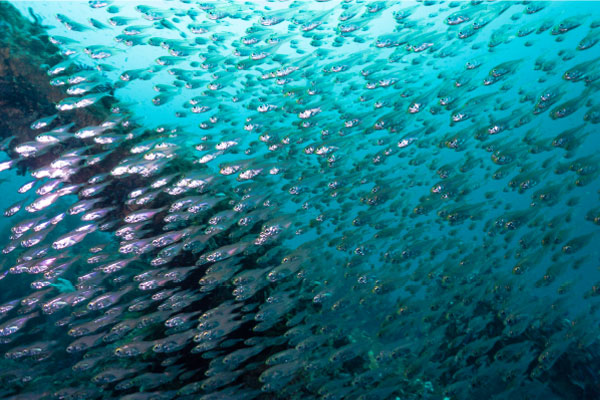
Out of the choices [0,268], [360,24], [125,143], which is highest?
[360,24]

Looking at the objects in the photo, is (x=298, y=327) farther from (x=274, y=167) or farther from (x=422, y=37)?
(x=422, y=37)

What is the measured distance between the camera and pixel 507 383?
836 centimetres

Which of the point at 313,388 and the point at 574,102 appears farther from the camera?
the point at 313,388

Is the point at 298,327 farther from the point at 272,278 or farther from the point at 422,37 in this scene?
the point at 422,37

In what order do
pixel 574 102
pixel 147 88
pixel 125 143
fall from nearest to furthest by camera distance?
pixel 574 102 → pixel 125 143 → pixel 147 88

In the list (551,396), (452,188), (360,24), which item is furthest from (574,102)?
(551,396)

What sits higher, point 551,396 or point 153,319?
point 153,319

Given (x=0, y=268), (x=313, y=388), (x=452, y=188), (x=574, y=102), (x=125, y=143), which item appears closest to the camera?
(x=574, y=102)

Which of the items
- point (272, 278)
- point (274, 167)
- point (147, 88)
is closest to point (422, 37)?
point (274, 167)

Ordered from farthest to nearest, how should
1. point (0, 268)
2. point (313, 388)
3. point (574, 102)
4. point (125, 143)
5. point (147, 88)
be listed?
point (147, 88), point (0, 268), point (125, 143), point (313, 388), point (574, 102)

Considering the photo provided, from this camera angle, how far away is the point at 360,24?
8328 millimetres

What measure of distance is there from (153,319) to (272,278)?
10.3 feet

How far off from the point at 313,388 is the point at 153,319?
168 inches

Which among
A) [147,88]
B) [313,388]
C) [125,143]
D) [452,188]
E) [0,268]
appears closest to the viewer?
[313,388]
